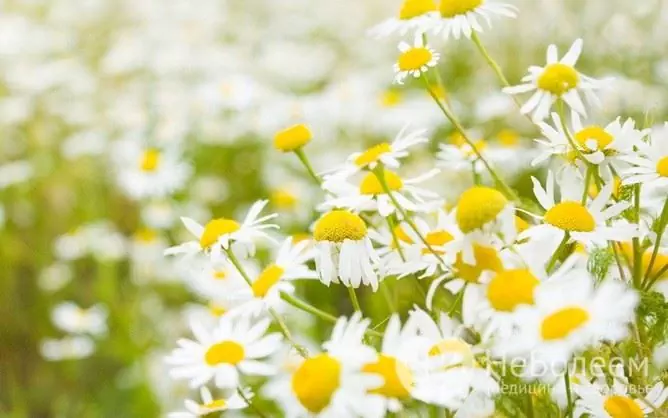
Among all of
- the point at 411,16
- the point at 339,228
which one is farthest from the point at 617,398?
the point at 411,16

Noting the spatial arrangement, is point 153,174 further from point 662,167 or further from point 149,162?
point 662,167

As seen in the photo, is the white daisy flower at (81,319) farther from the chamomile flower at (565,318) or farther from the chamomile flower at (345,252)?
the chamomile flower at (565,318)

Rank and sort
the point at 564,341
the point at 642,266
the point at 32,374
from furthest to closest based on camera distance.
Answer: the point at 32,374 < the point at 642,266 < the point at 564,341

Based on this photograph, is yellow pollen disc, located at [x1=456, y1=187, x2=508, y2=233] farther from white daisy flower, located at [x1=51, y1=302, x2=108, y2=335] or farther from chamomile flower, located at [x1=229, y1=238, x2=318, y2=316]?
white daisy flower, located at [x1=51, y1=302, x2=108, y2=335]

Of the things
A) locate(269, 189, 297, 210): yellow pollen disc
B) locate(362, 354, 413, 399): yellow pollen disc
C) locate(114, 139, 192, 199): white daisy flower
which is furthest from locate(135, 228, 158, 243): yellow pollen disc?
locate(362, 354, 413, 399): yellow pollen disc

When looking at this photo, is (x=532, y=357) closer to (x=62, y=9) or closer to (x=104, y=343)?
(x=104, y=343)

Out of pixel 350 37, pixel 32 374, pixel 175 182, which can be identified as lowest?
pixel 32 374

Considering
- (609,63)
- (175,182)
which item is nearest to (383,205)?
(175,182)
